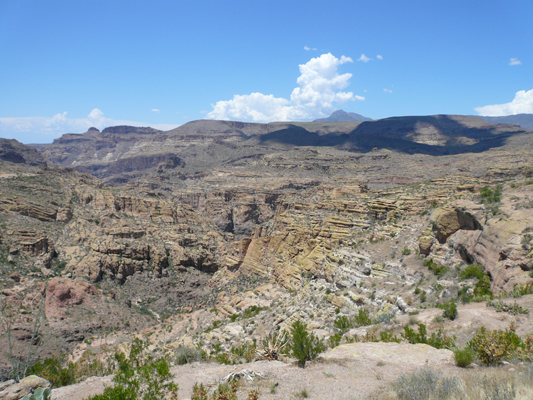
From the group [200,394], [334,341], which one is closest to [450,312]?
[334,341]

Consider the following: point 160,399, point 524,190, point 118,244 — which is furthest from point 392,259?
point 118,244

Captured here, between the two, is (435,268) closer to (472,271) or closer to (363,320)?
(472,271)

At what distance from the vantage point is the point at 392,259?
20453 mm

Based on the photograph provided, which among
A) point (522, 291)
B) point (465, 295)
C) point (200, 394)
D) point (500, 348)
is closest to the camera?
point (500, 348)

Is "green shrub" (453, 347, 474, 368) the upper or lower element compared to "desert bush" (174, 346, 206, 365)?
upper

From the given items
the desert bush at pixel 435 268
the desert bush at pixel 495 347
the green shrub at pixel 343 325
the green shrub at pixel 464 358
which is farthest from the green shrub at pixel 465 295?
the green shrub at pixel 464 358

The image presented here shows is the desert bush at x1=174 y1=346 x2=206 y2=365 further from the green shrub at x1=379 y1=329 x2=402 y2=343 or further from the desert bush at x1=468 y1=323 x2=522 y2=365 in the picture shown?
the desert bush at x1=468 y1=323 x2=522 y2=365

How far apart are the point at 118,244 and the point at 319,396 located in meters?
41.2

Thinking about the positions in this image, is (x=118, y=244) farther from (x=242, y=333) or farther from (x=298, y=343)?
(x=298, y=343)

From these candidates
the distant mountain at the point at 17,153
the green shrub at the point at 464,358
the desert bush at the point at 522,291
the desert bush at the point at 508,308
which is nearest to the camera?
the green shrub at the point at 464,358

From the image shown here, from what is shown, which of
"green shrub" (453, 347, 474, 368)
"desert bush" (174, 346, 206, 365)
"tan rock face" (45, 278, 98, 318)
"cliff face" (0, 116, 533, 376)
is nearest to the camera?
"green shrub" (453, 347, 474, 368)

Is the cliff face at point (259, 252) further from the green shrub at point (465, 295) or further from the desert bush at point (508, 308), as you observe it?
the desert bush at point (508, 308)

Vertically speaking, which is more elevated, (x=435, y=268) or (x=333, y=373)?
(x=333, y=373)

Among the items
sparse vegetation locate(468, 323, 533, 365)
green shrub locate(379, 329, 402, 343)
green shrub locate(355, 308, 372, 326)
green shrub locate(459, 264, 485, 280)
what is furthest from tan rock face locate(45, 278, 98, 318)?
sparse vegetation locate(468, 323, 533, 365)
